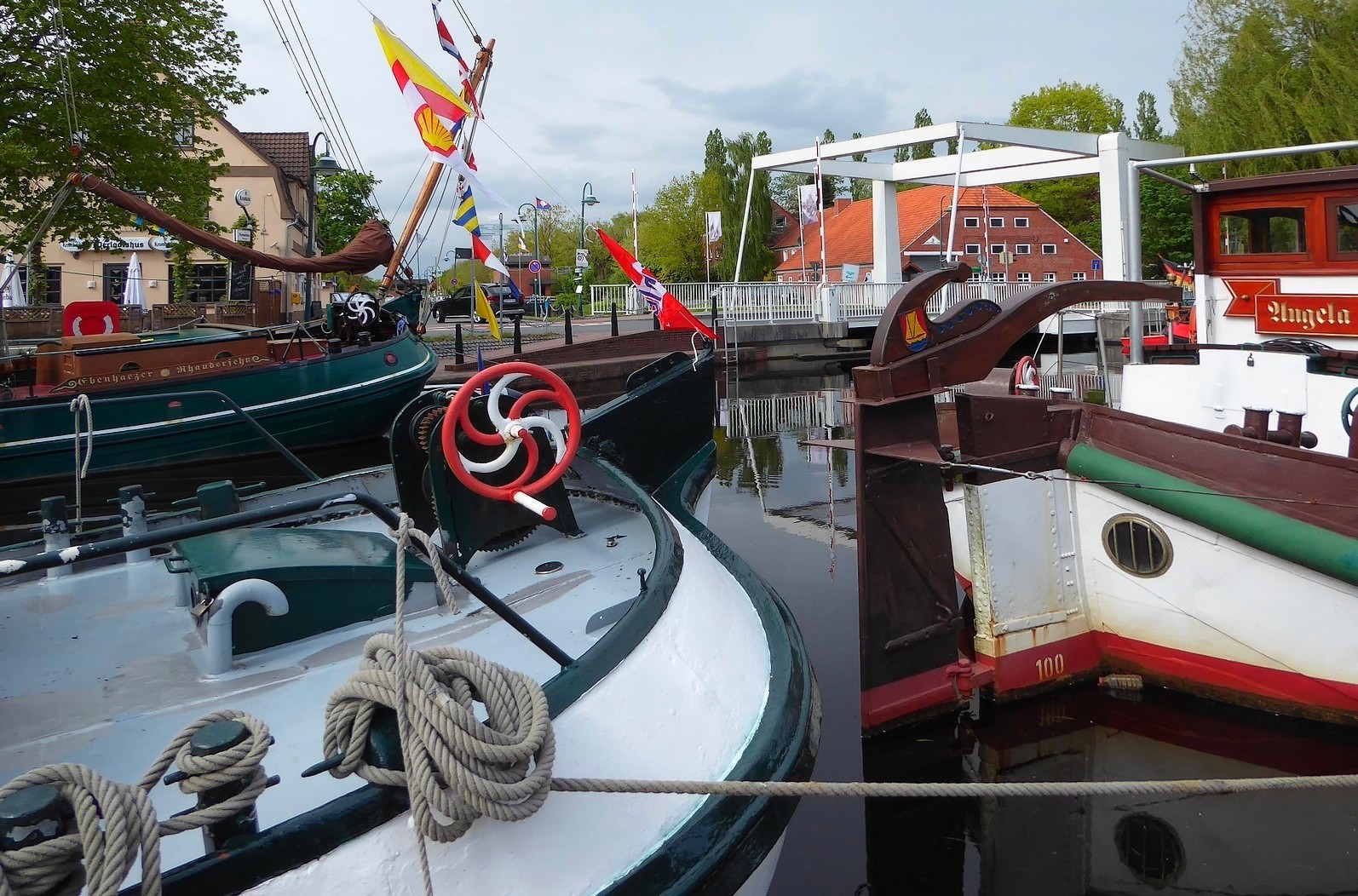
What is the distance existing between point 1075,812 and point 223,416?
1218cm

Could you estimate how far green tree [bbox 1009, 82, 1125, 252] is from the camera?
56.4 m

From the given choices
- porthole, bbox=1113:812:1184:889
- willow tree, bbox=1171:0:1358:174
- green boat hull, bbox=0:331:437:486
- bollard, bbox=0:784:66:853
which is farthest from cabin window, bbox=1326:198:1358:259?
willow tree, bbox=1171:0:1358:174

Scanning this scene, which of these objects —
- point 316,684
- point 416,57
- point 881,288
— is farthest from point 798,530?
point 881,288

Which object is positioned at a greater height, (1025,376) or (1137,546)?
(1025,376)

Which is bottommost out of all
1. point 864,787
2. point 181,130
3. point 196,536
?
point 864,787

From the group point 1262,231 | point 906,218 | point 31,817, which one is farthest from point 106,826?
point 906,218

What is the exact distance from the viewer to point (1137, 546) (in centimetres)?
456

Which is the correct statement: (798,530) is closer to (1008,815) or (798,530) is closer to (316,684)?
(1008,815)

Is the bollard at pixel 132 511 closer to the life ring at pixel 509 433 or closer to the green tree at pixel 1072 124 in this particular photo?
the life ring at pixel 509 433

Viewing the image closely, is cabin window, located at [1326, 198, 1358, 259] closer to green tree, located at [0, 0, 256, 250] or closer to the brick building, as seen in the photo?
green tree, located at [0, 0, 256, 250]

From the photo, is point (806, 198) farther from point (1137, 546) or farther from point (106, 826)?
point (106, 826)

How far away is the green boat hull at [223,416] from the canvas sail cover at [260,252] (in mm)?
1709

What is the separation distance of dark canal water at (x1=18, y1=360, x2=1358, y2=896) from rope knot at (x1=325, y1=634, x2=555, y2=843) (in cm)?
238

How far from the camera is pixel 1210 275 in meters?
7.03
